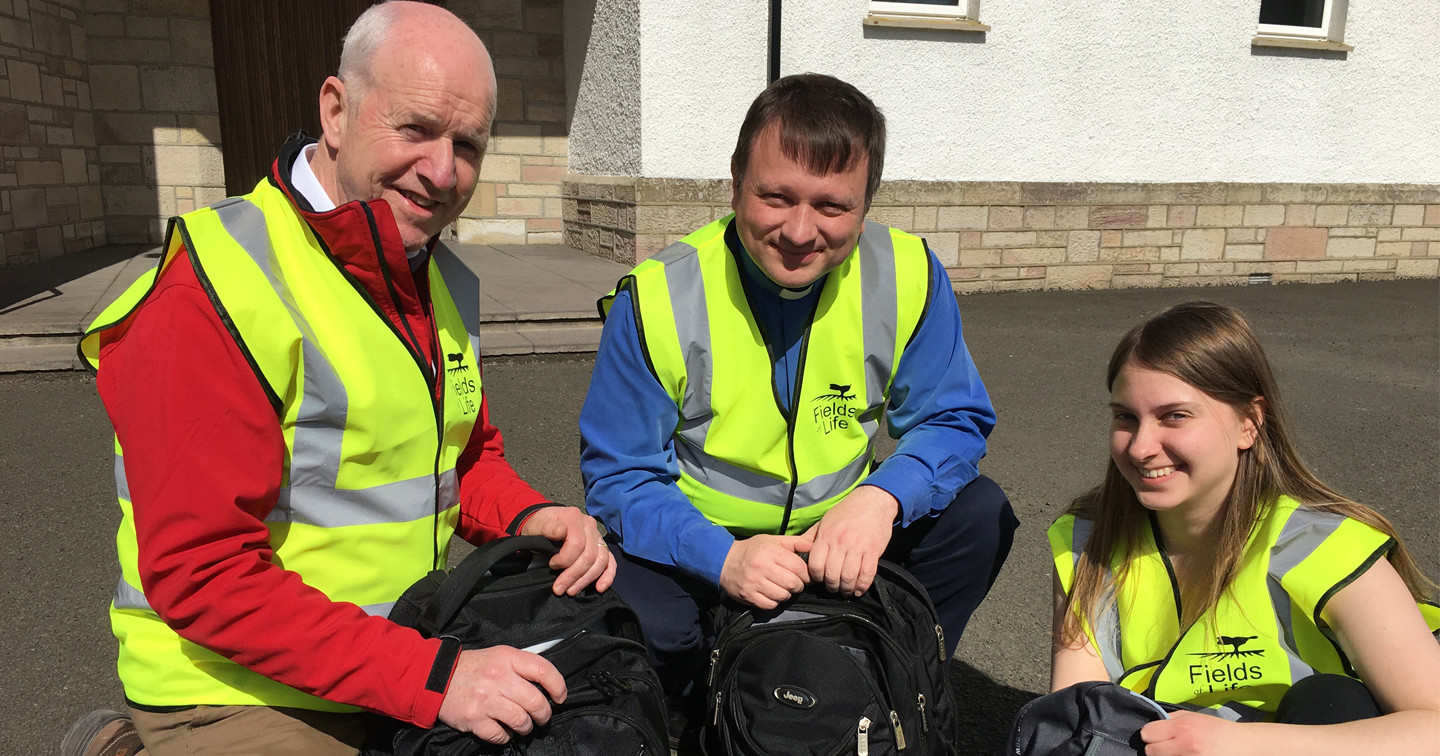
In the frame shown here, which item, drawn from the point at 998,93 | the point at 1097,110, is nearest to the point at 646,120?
the point at 998,93

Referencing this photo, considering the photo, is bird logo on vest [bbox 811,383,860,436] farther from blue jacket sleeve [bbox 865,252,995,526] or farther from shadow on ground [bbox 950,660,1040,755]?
shadow on ground [bbox 950,660,1040,755]

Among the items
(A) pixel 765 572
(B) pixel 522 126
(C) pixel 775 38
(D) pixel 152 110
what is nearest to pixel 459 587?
(A) pixel 765 572

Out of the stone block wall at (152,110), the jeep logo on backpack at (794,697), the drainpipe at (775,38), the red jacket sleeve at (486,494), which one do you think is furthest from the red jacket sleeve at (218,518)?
the stone block wall at (152,110)

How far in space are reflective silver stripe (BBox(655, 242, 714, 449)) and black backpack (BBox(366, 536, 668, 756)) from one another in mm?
551

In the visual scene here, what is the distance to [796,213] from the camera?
1.99 m

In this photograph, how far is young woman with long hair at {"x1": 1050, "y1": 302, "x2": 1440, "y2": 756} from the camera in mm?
1541

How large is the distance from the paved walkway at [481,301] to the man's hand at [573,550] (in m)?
4.07

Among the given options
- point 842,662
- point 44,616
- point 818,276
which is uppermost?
point 818,276

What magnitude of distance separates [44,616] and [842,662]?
2486 millimetres

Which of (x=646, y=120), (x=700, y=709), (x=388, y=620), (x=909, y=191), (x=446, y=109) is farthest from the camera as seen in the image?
(x=909, y=191)

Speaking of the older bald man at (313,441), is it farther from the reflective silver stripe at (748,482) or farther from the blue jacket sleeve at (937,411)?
the blue jacket sleeve at (937,411)

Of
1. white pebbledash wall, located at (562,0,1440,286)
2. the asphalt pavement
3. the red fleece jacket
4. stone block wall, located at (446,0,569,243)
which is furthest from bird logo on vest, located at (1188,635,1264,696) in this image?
stone block wall, located at (446,0,569,243)

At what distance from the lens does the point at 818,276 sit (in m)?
2.07

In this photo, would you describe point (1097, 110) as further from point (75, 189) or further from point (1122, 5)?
point (75, 189)
